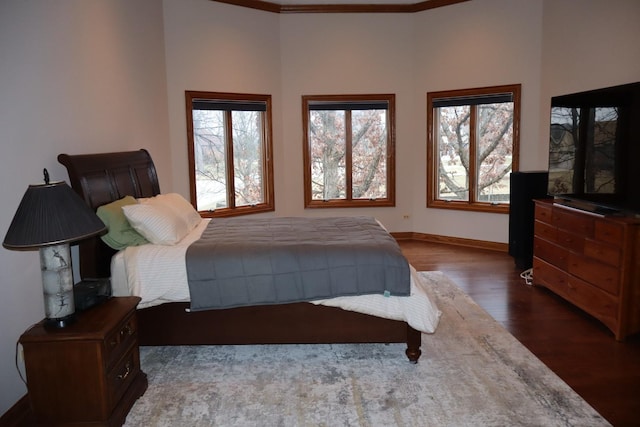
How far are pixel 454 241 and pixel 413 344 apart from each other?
3.86 m

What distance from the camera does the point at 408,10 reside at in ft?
22.4

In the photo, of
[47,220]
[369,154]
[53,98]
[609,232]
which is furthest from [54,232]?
[369,154]

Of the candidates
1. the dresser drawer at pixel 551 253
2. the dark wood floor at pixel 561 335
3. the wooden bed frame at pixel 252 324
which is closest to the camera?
the dark wood floor at pixel 561 335

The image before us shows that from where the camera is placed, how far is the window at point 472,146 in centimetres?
631

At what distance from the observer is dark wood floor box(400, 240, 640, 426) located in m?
2.87

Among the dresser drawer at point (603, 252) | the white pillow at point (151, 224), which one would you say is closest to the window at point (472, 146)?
the dresser drawer at point (603, 252)

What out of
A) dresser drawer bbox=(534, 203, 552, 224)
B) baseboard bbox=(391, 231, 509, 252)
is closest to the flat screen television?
dresser drawer bbox=(534, 203, 552, 224)

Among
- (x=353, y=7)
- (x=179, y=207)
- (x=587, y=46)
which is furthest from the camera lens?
(x=353, y=7)

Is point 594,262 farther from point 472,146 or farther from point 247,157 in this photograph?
point 247,157

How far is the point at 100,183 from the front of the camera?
3.63m

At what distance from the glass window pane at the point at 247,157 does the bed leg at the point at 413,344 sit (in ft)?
12.6

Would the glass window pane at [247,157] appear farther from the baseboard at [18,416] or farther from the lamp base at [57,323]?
the lamp base at [57,323]

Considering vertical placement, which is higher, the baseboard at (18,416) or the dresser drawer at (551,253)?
the dresser drawer at (551,253)

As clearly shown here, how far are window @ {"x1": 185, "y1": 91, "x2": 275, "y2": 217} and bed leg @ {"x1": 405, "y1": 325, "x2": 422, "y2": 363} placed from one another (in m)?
3.56
